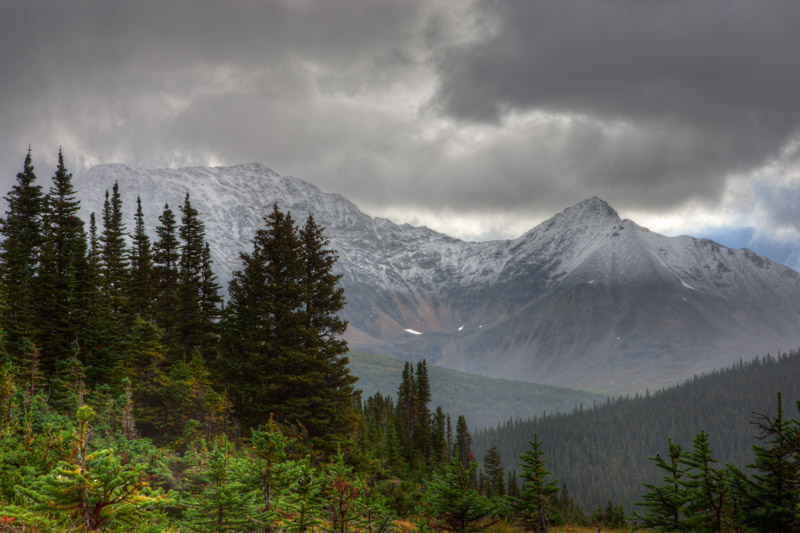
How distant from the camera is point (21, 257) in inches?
1633

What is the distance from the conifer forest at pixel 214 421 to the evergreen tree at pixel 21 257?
206 mm

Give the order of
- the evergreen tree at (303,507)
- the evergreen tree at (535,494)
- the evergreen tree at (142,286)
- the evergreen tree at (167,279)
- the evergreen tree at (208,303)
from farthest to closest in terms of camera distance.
→ the evergreen tree at (142,286)
the evergreen tree at (167,279)
the evergreen tree at (208,303)
the evergreen tree at (535,494)
the evergreen tree at (303,507)

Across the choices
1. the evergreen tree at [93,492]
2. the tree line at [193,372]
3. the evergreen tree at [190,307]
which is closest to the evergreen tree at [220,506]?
the tree line at [193,372]

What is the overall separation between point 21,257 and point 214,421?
80.2ft

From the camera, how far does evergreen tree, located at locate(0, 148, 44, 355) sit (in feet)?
102

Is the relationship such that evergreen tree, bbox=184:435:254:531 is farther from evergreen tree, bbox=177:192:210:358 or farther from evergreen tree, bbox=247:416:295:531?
evergreen tree, bbox=177:192:210:358

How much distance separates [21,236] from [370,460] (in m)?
38.1

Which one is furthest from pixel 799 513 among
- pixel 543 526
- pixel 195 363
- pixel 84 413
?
pixel 195 363

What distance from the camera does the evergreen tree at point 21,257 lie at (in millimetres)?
30967

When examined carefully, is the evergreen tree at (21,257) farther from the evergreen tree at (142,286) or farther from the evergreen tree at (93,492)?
the evergreen tree at (93,492)

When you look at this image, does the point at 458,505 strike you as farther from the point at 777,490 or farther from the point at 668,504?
the point at 777,490

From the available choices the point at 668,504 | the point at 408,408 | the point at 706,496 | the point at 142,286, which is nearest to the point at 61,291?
the point at 142,286

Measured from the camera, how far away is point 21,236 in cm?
4488

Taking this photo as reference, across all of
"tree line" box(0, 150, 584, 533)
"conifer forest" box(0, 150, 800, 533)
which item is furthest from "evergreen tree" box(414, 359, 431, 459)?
"tree line" box(0, 150, 584, 533)
